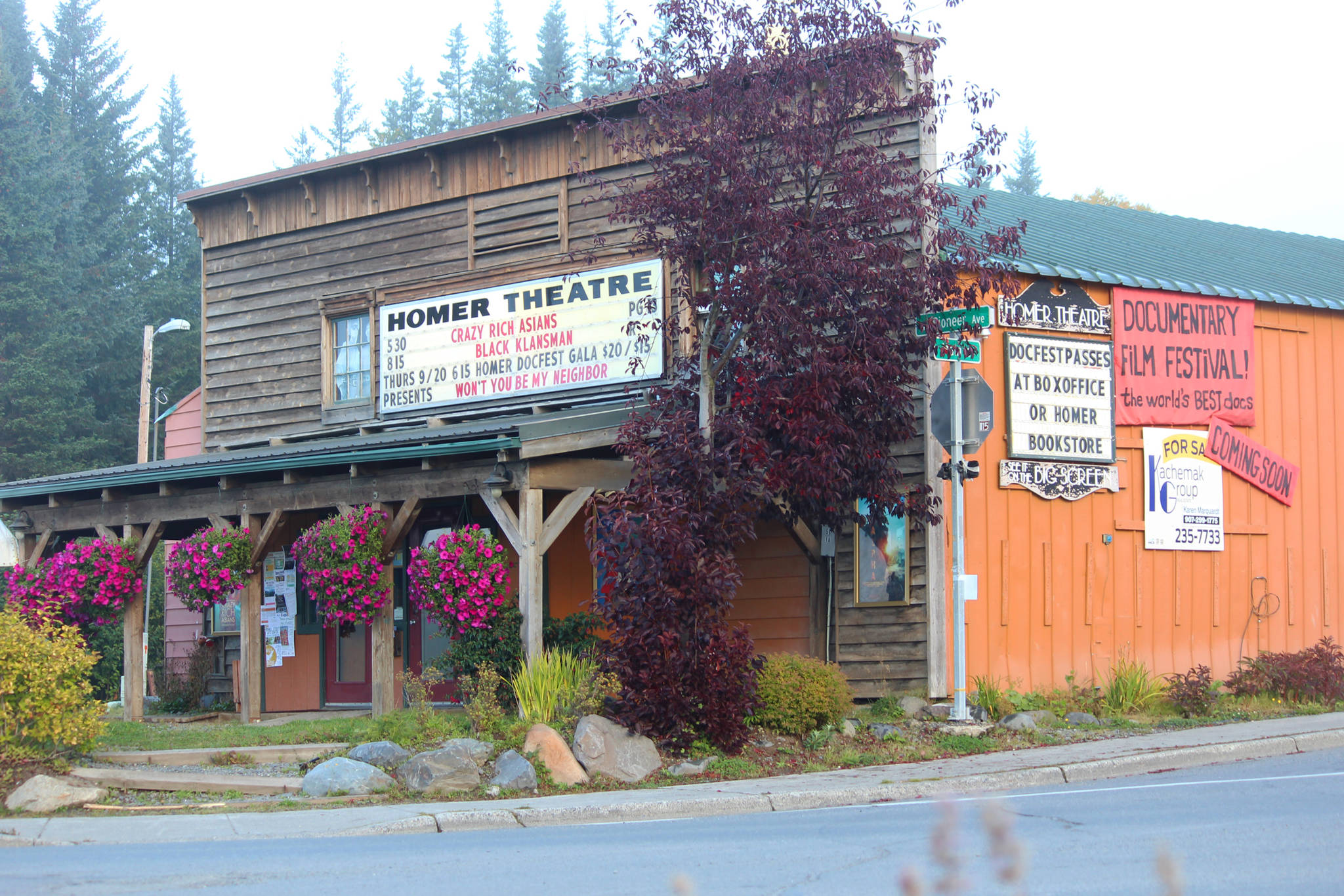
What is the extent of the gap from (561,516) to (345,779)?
367 centimetres

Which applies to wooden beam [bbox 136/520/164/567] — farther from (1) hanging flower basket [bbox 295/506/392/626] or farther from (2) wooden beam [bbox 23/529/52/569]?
(1) hanging flower basket [bbox 295/506/392/626]

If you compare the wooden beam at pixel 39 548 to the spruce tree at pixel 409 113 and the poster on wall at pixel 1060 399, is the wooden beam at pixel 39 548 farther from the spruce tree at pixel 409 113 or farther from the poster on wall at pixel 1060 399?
the spruce tree at pixel 409 113

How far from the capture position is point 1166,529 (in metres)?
15.7

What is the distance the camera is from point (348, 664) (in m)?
18.4

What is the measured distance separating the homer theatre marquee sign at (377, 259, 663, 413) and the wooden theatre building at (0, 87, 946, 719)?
1.3 inches

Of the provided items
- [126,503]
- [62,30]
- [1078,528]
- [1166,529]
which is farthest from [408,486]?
[62,30]

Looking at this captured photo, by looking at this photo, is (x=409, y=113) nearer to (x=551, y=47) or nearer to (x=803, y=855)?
(x=551, y=47)

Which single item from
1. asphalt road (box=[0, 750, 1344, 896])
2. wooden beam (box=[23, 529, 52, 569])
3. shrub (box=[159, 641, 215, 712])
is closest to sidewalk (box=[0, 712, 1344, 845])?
asphalt road (box=[0, 750, 1344, 896])

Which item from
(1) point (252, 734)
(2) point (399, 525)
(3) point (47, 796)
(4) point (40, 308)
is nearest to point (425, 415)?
(2) point (399, 525)

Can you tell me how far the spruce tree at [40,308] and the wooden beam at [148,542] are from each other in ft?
97.1

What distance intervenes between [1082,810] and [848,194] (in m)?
6.37

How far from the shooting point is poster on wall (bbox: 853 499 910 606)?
14.4 metres

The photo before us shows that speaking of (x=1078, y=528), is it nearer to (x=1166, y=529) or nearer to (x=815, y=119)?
(x=1166, y=529)

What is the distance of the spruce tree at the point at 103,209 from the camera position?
47.5 m
